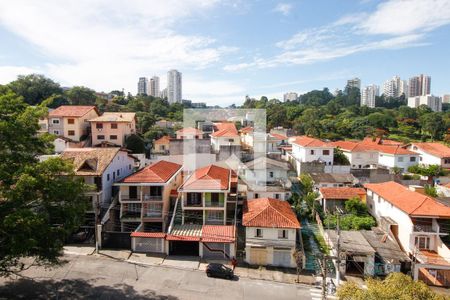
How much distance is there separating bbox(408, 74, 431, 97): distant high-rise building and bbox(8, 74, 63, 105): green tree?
160 metres

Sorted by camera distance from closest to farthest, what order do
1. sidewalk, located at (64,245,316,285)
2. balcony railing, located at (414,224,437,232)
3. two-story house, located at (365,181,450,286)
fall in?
sidewalk, located at (64,245,316,285), two-story house, located at (365,181,450,286), balcony railing, located at (414,224,437,232)

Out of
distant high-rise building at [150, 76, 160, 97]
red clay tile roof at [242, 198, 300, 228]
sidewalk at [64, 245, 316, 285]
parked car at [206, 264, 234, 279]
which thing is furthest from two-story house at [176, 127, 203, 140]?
distant high-rise building at [150, 76, 160, 97]

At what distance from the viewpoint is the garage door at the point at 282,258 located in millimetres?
20781

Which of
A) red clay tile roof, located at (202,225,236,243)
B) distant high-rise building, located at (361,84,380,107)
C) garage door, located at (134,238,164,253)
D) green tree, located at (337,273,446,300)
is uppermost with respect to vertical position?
distant high-rise building, located at (361,84,380,107)

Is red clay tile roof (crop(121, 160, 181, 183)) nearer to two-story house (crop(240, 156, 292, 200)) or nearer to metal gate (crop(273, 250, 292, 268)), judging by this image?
two-story house (crop(240, 156, 292, 200))

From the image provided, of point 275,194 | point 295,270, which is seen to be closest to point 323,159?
point 275,194

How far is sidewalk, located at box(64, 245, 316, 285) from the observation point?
19.2 meters

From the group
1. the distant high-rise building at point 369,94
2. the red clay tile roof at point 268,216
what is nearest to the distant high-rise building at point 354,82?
the distant high-rise building at point 369,94

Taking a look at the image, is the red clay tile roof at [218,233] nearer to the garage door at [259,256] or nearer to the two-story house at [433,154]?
the garage door at [259,256]

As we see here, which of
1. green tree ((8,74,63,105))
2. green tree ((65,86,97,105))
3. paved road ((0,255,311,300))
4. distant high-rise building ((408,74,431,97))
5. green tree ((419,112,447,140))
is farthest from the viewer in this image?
distant high-rise building ((408,74,431,97))

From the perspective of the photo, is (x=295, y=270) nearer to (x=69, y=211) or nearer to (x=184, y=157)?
(x=69, y=211)

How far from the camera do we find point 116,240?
22.0 meters

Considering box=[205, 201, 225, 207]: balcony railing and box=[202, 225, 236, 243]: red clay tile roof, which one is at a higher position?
box=[205, 201, 225, 207]: balcony railing

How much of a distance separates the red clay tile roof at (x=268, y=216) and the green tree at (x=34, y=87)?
177 ft
